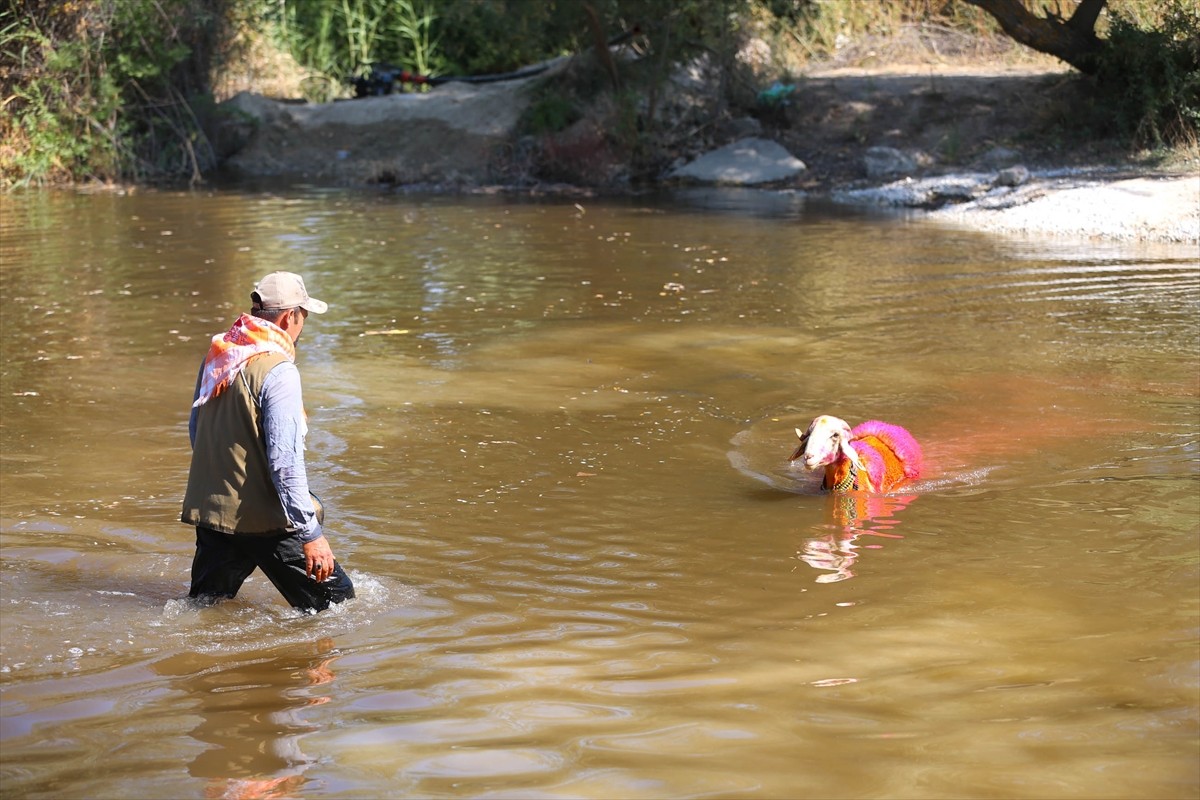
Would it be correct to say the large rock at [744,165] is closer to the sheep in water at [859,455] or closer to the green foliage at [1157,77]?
the green foliage at [1157,77]

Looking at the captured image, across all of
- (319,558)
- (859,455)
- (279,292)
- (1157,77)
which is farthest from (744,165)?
(319,558)

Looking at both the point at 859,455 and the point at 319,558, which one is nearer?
the point at 319,558

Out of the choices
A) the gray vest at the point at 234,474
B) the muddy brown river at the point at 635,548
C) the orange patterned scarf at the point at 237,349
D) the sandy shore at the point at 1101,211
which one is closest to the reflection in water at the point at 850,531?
the muddy brown river at the point at 635,548

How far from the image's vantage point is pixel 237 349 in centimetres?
576

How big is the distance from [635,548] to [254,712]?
260cm

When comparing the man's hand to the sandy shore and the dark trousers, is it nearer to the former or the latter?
the dark trousers

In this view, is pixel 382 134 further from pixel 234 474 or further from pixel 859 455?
pixel 234 474

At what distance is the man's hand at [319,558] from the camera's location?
18.9ft

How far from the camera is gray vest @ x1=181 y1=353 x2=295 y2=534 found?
228 inches

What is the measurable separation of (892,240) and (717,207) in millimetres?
4652

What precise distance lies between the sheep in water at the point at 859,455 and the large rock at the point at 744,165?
662 inches

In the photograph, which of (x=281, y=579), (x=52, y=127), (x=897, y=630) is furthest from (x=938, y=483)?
(x=52, y=127)

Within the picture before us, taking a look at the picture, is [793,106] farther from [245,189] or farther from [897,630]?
[897,630]

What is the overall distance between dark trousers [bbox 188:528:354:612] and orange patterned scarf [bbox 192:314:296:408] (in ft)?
2.16
